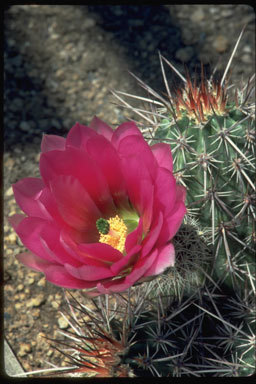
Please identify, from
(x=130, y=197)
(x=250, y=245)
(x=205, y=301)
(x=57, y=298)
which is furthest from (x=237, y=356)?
(x=57, y=298)

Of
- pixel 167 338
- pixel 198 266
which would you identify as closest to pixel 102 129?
pixel 198 266

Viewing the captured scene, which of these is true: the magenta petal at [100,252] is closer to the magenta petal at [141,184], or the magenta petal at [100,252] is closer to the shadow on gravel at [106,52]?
the magenta petal at [141,184]

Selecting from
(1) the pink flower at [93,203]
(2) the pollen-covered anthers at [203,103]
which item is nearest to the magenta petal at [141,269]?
(1) the pink flower at [93,203]

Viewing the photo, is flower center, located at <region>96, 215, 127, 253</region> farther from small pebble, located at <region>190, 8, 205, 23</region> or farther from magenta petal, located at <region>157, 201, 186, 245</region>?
small pebble, located at <region>190, 8, 205, 23</region>

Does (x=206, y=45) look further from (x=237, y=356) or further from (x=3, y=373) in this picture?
(x=3, y=373)

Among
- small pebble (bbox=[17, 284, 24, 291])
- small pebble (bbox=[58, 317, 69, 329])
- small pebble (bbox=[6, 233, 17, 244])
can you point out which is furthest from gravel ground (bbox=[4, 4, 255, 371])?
small pebble (bbox=[58, 317, 69, 329])
